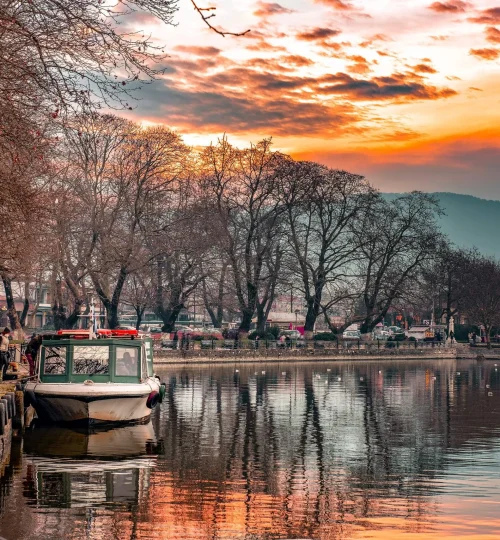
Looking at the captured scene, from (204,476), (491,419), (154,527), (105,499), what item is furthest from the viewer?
(491,419)

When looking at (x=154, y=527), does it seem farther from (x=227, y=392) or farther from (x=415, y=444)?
(x=227, y=392)

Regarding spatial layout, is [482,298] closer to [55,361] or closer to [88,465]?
[55,361]

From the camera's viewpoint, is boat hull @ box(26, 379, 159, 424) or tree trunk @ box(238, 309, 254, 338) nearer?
boat hull @ box(26, 379, 159, 424)

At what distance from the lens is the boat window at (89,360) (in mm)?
33094

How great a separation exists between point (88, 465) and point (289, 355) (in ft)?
211

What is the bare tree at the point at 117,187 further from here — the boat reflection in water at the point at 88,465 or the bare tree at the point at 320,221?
the boat reflection in water at the point at 88,465

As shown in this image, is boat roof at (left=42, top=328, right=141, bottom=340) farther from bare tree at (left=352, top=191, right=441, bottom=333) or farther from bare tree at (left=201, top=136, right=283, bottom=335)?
bare tree at (left=352, top=191, right=441, bottom=333)

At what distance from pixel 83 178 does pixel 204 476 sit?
4725 centimetres

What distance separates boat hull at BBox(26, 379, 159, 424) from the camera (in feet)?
103

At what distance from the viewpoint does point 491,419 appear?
3869 cm

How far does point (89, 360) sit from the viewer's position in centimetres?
3328

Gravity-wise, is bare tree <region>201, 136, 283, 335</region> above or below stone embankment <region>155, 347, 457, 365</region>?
above

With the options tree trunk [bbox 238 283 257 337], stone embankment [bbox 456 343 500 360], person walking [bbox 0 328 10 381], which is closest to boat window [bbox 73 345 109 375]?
person walking [bbox 0 328 10 381]

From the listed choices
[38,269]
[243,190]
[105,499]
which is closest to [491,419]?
[105,499]
